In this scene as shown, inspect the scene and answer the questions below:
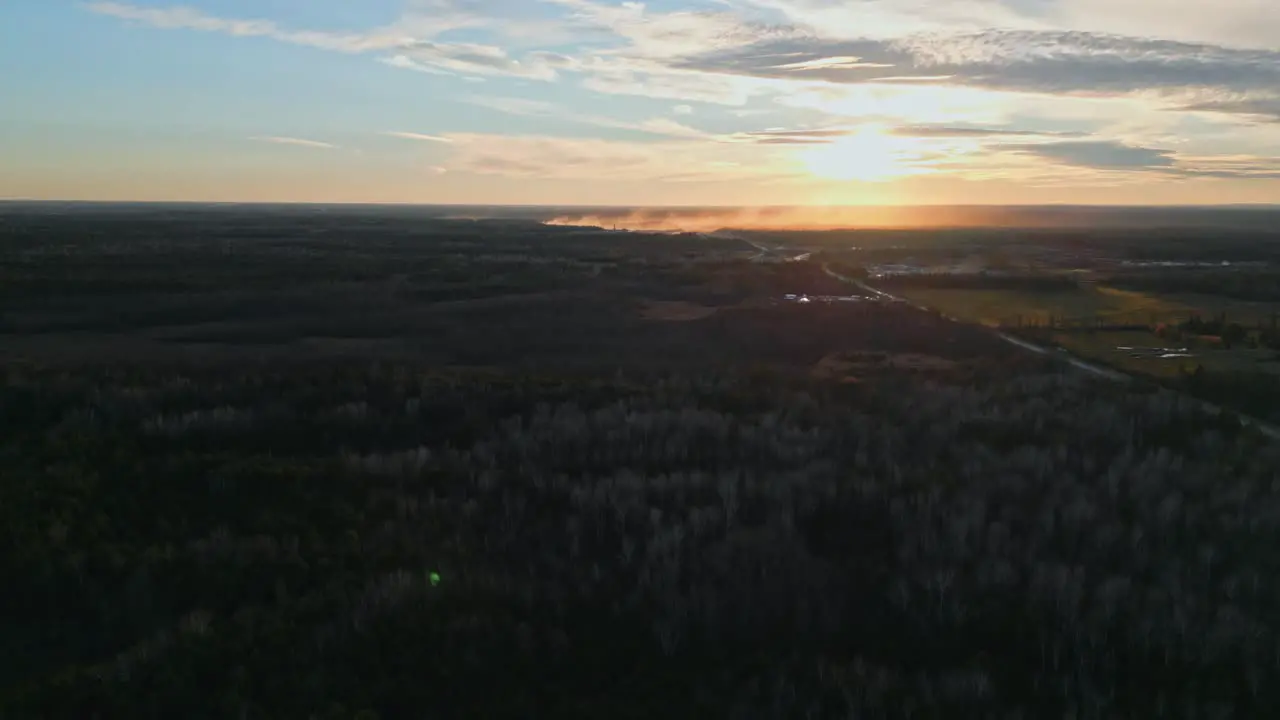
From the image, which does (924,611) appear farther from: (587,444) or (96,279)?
(96,279)

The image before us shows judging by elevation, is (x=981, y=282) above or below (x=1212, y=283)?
below

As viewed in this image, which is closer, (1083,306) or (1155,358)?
(1155,358)

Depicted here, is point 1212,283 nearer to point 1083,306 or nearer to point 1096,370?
point 1083,306

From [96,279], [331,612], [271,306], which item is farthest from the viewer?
[96,279]

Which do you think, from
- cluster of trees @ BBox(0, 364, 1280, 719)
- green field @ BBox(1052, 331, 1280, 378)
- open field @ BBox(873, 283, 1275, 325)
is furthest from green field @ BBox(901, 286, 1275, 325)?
cluster of trees @ BBox(0, 364, 1280, 719)

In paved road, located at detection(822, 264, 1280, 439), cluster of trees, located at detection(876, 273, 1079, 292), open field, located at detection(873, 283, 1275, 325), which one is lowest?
paved road, located at detection(822, 264, 1280, 439)

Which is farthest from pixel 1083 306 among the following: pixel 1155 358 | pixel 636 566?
pixel 636 566

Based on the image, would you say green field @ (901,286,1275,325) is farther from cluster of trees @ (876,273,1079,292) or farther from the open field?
cluster of trees @ (876,273,1079,292)

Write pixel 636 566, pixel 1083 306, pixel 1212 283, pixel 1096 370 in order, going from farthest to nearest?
pixel 1212 283 → pixel 1083 306 → pixel 1096 370 → pixel 636 566

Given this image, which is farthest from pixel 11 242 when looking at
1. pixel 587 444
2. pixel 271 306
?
pixel 587 444
